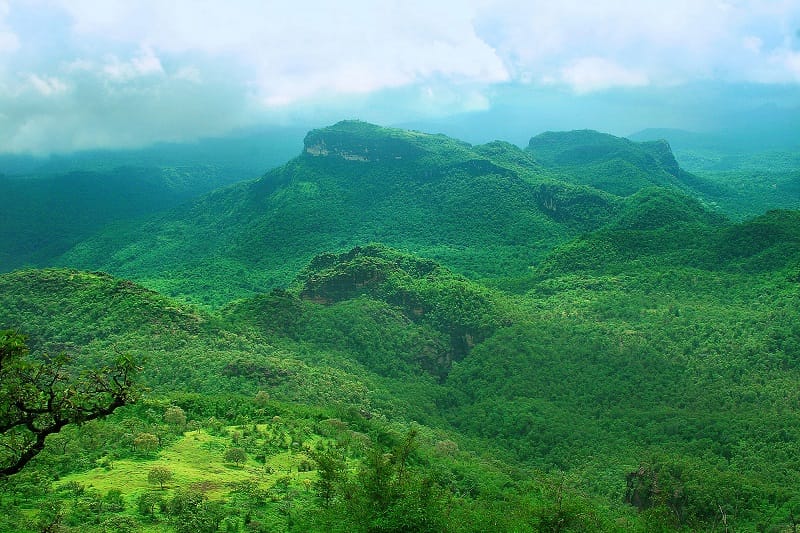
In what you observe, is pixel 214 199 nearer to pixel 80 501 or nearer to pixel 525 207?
pixel 525 207

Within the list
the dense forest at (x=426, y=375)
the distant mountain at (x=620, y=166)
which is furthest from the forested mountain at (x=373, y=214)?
the dense forest at (x=426, y=375)

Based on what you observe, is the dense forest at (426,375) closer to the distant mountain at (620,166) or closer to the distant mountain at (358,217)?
the distant mountain at (358,217)

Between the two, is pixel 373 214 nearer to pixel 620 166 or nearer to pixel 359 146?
pixel 359 146

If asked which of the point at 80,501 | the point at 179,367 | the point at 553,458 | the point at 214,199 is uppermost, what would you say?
the point at 214,199

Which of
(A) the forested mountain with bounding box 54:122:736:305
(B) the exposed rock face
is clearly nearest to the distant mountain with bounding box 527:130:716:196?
(A) the forested mountain with bounding box 54:122:736:305

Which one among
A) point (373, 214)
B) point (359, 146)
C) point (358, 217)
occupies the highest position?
point (359, 146)

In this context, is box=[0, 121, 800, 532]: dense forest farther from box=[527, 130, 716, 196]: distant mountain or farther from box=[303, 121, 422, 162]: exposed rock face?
box=[527, 130, 716, 196]: distant mountain

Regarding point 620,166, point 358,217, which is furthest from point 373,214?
point 620,166

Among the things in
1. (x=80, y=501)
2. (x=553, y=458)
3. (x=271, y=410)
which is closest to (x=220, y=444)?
(x=271, y=410)

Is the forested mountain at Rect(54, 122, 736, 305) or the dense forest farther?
the forested mountain at Rect(54, 122, 736, 305)
